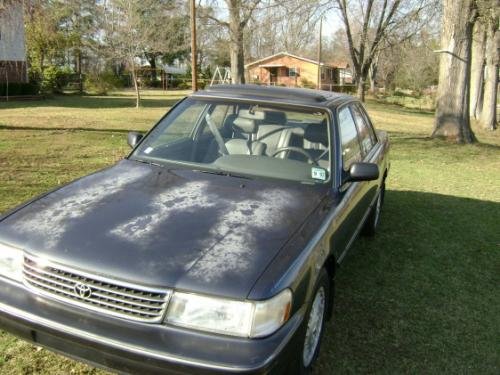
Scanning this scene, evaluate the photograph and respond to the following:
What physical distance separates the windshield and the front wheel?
805 millimetres

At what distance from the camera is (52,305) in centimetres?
243

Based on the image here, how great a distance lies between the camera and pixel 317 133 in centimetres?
396

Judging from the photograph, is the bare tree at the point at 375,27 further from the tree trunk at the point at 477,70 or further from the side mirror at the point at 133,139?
the side mirror at the point at 133,139

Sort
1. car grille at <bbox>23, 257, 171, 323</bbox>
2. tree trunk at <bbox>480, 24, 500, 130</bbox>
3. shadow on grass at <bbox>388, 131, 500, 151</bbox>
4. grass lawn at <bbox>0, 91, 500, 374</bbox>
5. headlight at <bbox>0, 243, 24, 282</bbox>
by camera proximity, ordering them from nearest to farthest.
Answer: car grille at <bbox>23, 257, 171, 323</bbox> → headlight at <bbox>0, 243, 24, 282</bbox> → grass lawn at <bbox>0, 91, 500, 374</bbox> → shadow on grass at <bbox>388, 131, 500, 151</bbox> → tree trunk at <bbox>480, 24, 500, 130</bbox>

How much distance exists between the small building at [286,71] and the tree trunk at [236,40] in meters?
33.4

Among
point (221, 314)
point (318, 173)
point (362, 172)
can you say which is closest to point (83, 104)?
point (318, 173)

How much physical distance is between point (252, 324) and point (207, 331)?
0.20 meters

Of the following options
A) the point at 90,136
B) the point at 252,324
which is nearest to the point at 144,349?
the point at 252,324

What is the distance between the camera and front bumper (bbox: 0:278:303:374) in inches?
86.0

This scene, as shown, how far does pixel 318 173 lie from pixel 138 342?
71.4 inches

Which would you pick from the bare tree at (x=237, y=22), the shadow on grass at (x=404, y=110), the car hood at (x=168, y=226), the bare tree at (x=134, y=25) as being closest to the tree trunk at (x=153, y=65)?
the shadow on grass at (x=404, y=110)

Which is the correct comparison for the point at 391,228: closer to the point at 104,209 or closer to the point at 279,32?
the point at 104,209

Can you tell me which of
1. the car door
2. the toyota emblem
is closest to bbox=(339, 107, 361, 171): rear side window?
the car door

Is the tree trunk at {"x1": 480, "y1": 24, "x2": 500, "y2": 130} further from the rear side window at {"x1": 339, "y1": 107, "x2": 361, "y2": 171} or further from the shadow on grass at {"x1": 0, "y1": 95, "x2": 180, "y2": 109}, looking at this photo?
the rear side window at {"x1": 339, "y1": 107, "x2": 361, "y2": 171}
